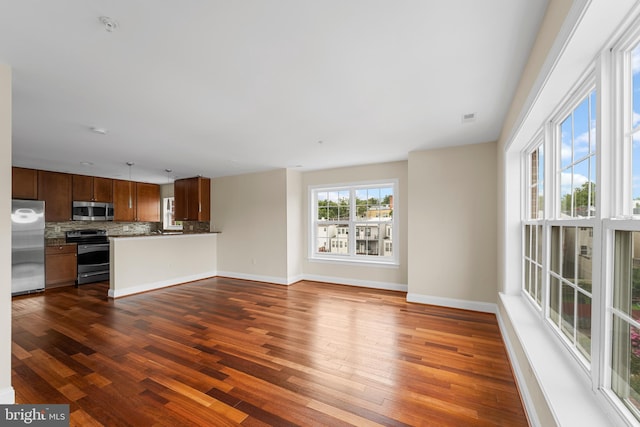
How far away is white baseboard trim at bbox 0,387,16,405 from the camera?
182 centimetres

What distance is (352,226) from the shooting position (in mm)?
5516

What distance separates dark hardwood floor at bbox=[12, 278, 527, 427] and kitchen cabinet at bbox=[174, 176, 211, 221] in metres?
2.63

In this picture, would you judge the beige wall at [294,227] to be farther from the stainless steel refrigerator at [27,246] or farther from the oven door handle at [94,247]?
the stainless steel refrigerator at [27,246]

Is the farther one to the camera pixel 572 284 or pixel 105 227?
pixel 105 227

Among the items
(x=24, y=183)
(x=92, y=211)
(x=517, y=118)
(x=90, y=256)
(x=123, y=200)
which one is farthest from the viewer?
(x=123, y=200)

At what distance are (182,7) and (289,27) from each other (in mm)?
537

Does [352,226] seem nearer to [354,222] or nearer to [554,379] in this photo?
[354,222]

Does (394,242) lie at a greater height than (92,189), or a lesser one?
lesser

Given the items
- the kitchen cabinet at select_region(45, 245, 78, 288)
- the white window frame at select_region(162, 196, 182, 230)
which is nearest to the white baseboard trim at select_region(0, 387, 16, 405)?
the kitchen cabinet at select_region(45, 245, 78, 288)

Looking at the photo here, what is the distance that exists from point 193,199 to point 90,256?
2421 mm

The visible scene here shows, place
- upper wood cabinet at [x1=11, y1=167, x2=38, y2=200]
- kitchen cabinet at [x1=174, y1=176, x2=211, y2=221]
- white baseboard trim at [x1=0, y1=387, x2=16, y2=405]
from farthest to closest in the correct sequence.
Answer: kitchen cabinet at [x1=174, y1=176, x2=211, y2=221], upper wood cabinet at [x1=11, y1=167, x2=38, y2=200], white baseboard trim at [x1=0, y1=387, x2=16, y2=405]

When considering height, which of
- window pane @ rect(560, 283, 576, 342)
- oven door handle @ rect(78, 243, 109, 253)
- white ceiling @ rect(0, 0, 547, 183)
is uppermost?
white ceiling @ rect(0, 0, 547, 183)

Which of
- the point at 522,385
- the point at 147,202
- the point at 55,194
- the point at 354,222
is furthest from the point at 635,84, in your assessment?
the point at 147,202

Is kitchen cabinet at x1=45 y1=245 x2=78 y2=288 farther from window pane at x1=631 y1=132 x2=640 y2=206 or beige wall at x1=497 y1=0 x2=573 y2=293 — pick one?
window pane at x1=631 y1=132 x2=640 y2=206
